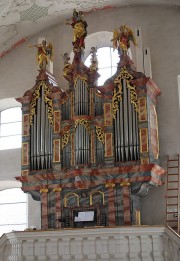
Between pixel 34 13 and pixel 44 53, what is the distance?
1.51 metres

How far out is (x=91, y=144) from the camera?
48.1ft

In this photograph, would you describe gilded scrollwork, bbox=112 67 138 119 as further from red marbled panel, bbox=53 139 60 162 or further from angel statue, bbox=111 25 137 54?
red marbled panel, bbox=53 139 60 162

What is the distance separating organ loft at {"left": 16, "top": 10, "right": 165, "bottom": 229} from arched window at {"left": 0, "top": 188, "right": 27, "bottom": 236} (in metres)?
2.93

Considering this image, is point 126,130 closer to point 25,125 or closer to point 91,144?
point 91,144

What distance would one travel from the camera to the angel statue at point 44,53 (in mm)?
16016

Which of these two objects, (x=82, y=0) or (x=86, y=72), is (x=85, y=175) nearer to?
(x=86, y=72)

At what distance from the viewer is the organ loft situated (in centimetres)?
1412

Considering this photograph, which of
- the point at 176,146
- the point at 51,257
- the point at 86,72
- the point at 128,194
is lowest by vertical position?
the point at 51,257

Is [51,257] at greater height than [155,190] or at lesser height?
lesser

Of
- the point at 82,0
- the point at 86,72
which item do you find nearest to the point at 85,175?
the point at 86,72

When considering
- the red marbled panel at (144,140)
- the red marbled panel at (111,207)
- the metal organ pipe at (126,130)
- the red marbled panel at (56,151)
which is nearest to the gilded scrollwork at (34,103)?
the red marbled panel at (56,151)

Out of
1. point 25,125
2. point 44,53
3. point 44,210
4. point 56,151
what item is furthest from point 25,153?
point 44,53

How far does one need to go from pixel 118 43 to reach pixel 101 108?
1936 mm

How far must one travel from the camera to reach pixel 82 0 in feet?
53.8
